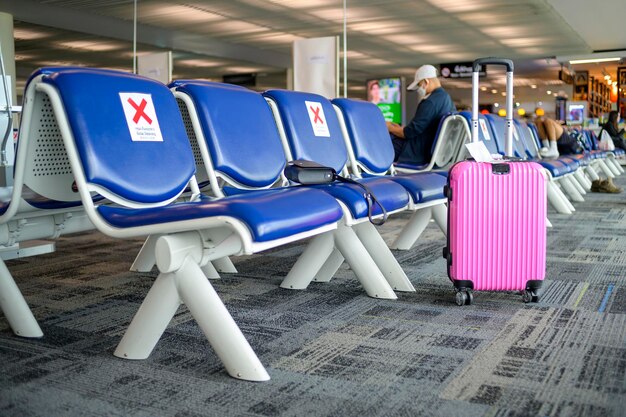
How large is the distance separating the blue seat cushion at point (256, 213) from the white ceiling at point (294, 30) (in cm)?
850

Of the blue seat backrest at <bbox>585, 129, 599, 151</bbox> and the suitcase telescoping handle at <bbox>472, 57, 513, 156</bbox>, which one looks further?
the blue seat backrest at <bbox>585, 129, 599, 151</bbox>

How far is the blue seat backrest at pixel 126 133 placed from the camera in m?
1.85

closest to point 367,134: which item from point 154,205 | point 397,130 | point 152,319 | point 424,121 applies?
point 424,121

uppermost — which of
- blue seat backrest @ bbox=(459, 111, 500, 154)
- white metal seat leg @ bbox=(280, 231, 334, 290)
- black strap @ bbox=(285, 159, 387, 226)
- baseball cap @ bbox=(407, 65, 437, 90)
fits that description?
baseball cap @ bbox=(407, 65, 437, 90)

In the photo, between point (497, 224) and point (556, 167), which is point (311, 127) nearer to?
point (497, 224)

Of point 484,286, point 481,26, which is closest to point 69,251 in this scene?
point 484,286

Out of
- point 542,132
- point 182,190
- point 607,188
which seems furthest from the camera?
point 542,132

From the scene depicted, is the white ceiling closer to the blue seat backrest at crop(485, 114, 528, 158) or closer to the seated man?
the blue seat backrest at crop(485, 114, 528, 158)

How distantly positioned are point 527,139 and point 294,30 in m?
6.31

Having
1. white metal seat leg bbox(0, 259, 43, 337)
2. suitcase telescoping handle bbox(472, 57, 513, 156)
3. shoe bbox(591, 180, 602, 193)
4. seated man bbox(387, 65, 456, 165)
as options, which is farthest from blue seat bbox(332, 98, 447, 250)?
shoe bbox(591, 180, 602, 193)

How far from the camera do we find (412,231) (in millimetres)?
4008

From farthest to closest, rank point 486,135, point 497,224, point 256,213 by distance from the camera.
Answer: point 486,135, point 497,224, point 256,213

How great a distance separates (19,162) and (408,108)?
73.4 ft

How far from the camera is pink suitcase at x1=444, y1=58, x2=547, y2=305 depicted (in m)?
2.58
